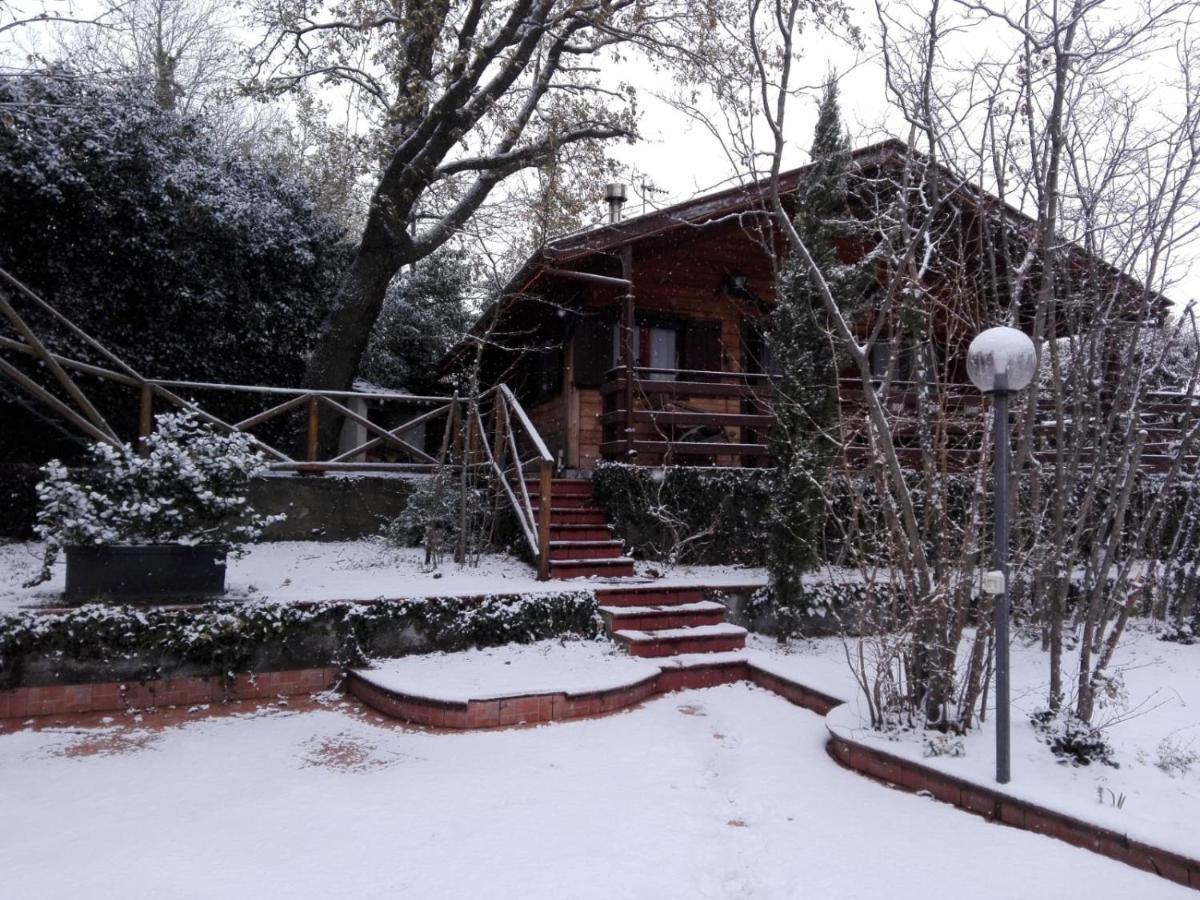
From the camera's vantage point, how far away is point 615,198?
11383mm

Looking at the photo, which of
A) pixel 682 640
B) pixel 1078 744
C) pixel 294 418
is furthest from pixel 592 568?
pixel 294 418

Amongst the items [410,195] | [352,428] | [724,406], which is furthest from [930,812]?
[352,428]

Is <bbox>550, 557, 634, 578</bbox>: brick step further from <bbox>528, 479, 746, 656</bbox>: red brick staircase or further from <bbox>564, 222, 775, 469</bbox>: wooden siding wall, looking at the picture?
<bbox>564, 222, 775, 469</bbox>: wooden siding wall

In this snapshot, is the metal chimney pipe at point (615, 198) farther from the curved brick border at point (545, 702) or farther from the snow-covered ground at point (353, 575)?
the curved brick border at point (545, 702)

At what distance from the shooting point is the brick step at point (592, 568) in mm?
7224

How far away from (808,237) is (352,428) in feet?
28.4

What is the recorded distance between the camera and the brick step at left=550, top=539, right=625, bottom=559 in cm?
761

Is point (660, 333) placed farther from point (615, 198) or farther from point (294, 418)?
point (294, 418)

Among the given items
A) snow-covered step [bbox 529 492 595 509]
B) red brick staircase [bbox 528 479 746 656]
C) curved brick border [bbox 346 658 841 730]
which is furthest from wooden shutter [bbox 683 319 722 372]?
curved brick border [bbox 346 658 841 730]

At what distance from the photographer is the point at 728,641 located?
6.41 meters

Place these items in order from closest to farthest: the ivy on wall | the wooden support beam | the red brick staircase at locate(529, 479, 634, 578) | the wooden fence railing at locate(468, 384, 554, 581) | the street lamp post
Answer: the street lamp post < the wooden support beam < the wooden fence railing at locate(468, 384, 554, 581) < the red brick staircase at locate(529, 479, 634, 578) < the ivy on wall

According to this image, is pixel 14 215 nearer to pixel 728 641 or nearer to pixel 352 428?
pixel 352 428

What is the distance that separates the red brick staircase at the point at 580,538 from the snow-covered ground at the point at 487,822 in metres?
2.64

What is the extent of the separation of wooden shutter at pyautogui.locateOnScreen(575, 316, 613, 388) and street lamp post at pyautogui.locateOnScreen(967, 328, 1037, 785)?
713 cm
